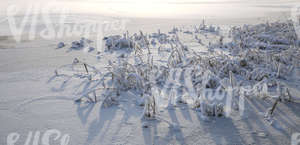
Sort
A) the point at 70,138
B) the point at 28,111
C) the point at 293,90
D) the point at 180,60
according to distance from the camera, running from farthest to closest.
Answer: the point at 180,60
the point at 293,90
the point at 28,111
the point at 70,138

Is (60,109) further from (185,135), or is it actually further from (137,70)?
(185,135)

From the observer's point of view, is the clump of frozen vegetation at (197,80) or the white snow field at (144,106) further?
the clump of frozen vegetation at (197,80)

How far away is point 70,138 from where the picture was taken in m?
1.75

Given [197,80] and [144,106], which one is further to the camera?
[197,80]

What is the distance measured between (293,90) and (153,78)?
157 centimetres

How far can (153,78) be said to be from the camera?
2789 millimetres

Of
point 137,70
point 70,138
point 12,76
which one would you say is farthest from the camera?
point 12,76

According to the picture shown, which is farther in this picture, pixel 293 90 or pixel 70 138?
pixel 293 90

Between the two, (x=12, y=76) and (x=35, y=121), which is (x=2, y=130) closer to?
(x=35, y=121)

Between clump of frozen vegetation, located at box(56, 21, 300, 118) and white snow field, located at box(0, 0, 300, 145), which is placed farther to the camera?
clump of frozen vegetation, located at box(56, 21, 300, 118)

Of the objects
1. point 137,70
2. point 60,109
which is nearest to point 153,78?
point 137,70

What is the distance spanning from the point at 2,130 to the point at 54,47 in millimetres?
3323

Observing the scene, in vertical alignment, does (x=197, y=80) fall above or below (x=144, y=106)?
above

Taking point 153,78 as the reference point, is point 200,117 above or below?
below
